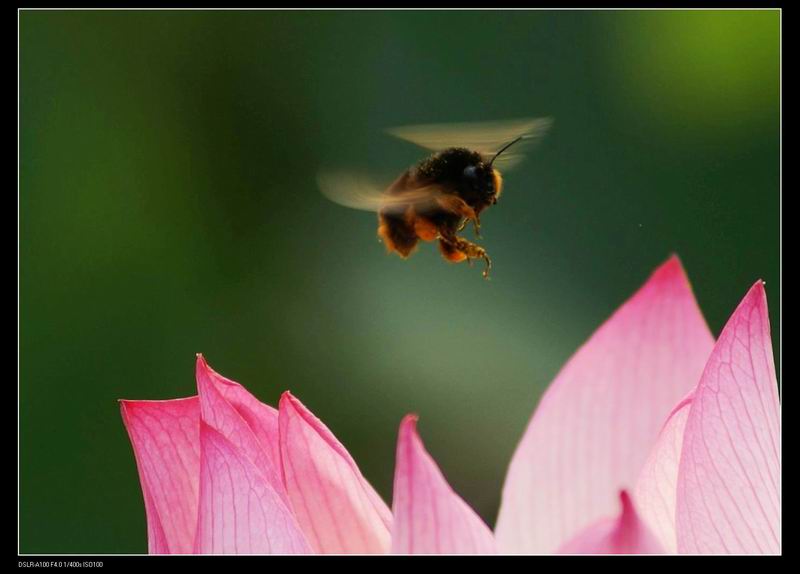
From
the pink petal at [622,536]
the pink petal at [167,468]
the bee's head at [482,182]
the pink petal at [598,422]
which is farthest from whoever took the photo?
the bee's head at [482,182]

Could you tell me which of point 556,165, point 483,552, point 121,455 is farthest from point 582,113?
point 483,552

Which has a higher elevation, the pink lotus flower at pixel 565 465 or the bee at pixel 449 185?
the bee at pixel 449 185

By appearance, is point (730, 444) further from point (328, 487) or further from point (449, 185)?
point (449, 185)

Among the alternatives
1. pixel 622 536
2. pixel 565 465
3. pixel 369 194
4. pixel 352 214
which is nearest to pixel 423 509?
pixel 622 536

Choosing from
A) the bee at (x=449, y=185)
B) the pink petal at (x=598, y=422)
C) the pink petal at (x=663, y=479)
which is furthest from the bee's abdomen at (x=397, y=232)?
the pink petal at (x=663, y=479)

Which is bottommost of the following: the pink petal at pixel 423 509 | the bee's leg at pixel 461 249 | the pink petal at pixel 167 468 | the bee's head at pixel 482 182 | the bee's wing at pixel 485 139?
the pink petal at pixel 423 509

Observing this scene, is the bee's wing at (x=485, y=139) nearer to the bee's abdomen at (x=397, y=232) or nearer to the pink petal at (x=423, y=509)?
the bee's abdomen at (x=397, y=232)

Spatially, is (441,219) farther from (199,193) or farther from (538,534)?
(199,193)
